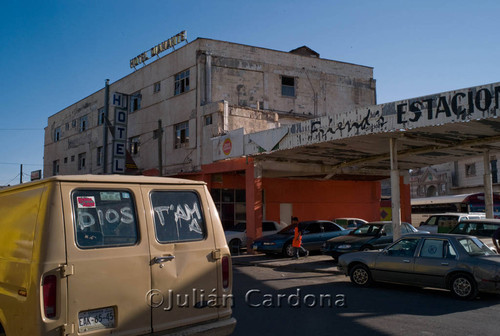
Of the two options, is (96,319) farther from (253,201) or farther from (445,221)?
(445,221)

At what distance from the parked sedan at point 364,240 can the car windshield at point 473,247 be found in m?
5.45

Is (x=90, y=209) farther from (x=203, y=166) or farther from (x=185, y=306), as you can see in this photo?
(x=203, y=166)

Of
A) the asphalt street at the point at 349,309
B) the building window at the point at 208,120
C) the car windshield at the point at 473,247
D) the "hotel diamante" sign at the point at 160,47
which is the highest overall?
the "hotel diamante" sign at the point at 160,47

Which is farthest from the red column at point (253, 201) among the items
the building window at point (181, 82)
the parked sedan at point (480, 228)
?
the building window at point (181, 82)

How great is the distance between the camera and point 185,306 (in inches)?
172

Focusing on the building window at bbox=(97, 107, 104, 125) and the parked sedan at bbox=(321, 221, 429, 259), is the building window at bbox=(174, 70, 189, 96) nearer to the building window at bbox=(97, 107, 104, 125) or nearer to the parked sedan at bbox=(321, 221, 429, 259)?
the building window at bbox=(97, 107, 104, 125)

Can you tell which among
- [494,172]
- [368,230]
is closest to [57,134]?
[368,230]

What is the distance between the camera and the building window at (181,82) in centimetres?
2556

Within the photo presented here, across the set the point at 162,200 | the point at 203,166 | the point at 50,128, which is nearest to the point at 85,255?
the point at 162,200

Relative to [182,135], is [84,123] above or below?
above

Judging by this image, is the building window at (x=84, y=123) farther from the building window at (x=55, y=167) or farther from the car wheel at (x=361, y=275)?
the car wheel at (x=361, y=275)

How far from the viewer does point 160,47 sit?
29.1m

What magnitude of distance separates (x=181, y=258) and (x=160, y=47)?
2685 cm

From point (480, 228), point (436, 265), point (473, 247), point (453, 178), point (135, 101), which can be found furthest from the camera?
point (453, 178)
